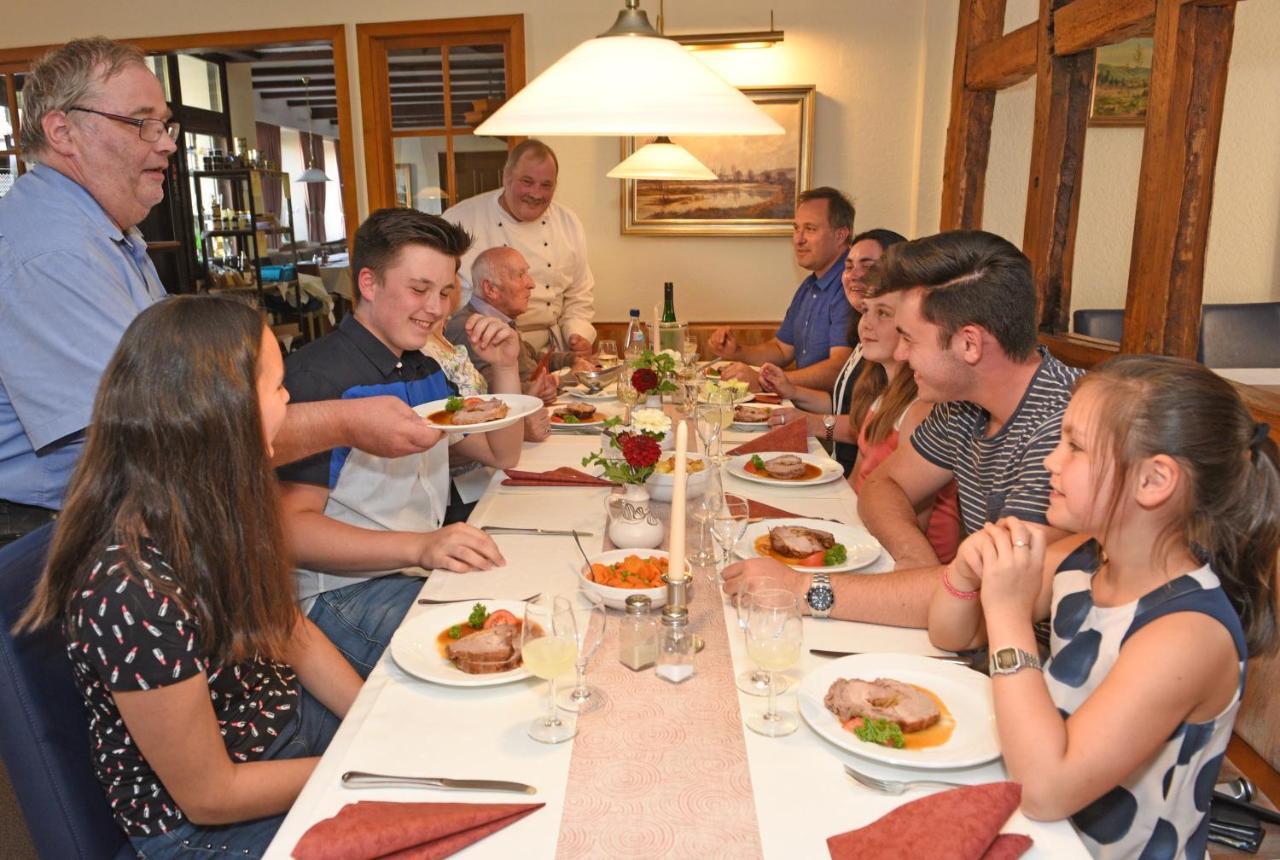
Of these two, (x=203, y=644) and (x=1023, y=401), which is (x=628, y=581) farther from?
(x=1023, y=401)

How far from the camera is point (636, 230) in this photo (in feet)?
17.0

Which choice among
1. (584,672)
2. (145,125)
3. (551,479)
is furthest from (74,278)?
(584,672)

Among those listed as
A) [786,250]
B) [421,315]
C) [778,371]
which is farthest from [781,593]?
[786,250]

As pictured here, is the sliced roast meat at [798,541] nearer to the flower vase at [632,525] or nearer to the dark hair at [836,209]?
the flower vase at [632,525]

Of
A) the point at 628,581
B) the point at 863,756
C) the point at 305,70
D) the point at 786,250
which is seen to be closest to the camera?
the point at 863,756

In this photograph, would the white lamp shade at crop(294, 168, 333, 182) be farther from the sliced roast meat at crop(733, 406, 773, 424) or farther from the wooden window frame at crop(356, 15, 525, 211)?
the sliced roast meat at crop(733, 406, 773, 424)

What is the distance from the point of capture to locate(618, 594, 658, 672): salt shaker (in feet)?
4.45

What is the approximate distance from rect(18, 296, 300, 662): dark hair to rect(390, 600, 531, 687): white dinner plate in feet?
0.73

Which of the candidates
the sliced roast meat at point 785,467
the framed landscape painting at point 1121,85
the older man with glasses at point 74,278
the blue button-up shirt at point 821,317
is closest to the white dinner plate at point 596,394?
the blue button-up shirt at point 821,317

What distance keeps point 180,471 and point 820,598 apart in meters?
0.96

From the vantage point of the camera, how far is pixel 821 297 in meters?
4.02

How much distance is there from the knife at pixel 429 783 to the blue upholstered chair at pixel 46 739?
1.61ft

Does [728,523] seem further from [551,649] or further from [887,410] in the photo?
[887,410]

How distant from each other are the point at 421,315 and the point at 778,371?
1.70 meters
